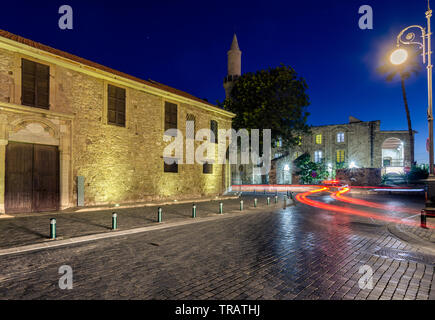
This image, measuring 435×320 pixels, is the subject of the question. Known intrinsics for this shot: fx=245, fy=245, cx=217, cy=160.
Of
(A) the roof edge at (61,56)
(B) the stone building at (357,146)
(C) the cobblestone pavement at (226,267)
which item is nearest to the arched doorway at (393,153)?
(B) the stone building at (357,146)

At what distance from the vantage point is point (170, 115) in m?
18.1

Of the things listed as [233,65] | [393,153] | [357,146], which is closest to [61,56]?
[233,65]

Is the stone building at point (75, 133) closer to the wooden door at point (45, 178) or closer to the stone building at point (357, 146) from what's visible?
the wooden door at point (45, 178)

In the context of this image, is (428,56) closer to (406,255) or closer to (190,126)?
(406,255)

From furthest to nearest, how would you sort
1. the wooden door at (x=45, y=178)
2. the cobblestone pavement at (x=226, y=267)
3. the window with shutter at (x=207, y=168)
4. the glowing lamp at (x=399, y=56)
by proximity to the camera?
the window with shutter at (x=207, y=168) → the wooden door at (x=45, y=178) → the glowing lamp at (x=399, y=56) → the cobblestone pavement at (x=226, y=267)

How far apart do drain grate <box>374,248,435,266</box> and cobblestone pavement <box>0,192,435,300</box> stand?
0.02 meters

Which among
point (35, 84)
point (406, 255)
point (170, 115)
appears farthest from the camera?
point (170, 115)

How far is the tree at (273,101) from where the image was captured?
25.8 metres

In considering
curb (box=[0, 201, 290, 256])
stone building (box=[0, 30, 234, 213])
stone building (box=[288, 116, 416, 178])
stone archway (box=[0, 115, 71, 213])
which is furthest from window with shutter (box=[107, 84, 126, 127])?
stone building (box=[288, 116, 416, 178])

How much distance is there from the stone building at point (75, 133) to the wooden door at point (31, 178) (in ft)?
0.12

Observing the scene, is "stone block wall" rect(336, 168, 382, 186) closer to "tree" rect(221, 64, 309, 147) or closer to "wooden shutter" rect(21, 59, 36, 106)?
"tree" rect(221, 64, 309, 147)

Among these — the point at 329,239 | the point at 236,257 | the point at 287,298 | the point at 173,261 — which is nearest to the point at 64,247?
the point at 173,261

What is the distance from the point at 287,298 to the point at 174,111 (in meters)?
16.5

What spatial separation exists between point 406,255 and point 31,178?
14561 mm
